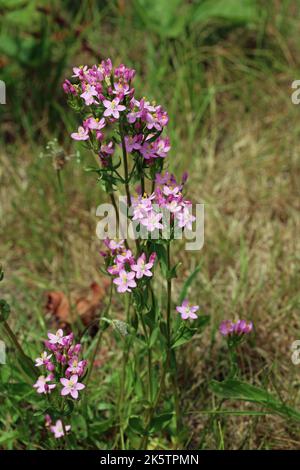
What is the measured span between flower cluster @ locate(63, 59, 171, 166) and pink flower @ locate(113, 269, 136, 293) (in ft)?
0.88

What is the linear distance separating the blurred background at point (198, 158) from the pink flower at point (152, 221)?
66 cm

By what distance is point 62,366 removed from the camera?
1.56 meters

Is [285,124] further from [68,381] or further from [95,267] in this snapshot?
[68,381]

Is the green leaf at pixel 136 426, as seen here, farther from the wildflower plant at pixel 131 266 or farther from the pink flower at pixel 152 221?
the pink flower at pixel 152 221

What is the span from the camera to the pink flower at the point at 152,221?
4.79 feet

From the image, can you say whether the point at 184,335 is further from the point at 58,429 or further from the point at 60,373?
the point at 58,429

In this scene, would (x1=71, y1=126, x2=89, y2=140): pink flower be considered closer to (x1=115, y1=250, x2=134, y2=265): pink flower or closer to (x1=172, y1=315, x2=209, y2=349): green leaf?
(x1=115, y1=250, x2=134, y2=265): pink flower

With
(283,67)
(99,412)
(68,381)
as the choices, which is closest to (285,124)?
(283,67)

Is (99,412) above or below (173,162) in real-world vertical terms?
below

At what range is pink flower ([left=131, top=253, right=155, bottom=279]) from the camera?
1.52 m

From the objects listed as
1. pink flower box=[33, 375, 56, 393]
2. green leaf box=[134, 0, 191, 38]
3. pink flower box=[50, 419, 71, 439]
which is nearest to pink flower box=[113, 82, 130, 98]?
pink flower box=[33, 375, 56, 393]
